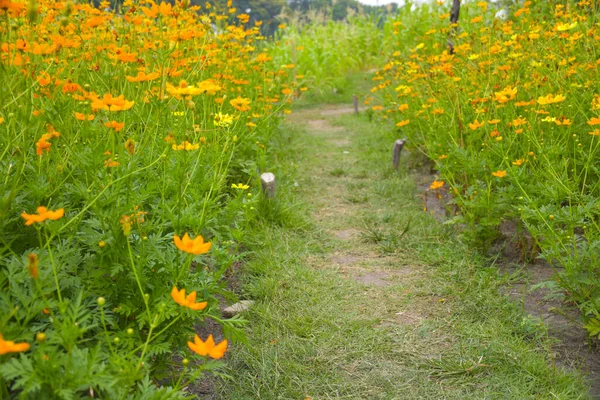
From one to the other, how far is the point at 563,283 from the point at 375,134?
4.06 metres

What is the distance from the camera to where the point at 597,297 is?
2.20m

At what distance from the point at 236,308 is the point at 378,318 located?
2.20 ft

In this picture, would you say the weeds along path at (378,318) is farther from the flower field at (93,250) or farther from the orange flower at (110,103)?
the orange flower at (110,103)

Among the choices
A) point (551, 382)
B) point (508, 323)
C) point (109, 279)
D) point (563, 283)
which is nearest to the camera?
point (109, 279)

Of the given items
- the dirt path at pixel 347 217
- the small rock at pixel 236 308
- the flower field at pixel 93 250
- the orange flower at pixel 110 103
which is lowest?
the small rock at pixel 236 308

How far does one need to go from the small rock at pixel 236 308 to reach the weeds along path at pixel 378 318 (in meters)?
0.06

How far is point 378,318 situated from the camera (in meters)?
2.58

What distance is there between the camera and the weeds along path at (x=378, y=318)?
2.12 meters

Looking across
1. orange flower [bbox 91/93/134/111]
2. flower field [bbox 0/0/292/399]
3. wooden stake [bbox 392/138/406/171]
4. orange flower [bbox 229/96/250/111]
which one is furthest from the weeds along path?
orange flower [bbox 91/93/134/111]

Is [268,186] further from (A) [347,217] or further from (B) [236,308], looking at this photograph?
(B) [236,308]

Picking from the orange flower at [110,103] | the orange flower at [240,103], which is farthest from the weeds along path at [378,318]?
the orange flower at [110,103]

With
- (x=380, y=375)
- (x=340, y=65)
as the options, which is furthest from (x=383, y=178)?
(x=340, y=65)

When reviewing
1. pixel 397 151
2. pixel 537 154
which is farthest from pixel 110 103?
pixel 397 151

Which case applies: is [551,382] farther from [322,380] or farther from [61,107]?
[61,107]
